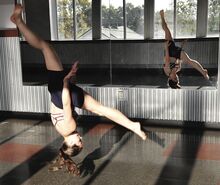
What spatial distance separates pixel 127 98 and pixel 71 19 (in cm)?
153

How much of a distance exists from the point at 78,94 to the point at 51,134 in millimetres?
1991

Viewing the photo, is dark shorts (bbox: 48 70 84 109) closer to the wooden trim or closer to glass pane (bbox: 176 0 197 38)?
glass pane (bbox: 176 0 197 38)

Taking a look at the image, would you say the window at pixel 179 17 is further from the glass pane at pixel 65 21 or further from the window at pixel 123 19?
the glass pane at pixel 65 21

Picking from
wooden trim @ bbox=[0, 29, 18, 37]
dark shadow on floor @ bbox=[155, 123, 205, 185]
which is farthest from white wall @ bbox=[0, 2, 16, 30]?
dark shadow on floor @ bbox=[155, 123, 205, 185]

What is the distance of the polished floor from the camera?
12.0 feet

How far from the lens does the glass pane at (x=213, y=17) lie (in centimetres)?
475

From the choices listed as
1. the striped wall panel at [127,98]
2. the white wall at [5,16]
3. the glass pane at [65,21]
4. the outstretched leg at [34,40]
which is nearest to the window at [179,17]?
the striped wall panel at [127,98]

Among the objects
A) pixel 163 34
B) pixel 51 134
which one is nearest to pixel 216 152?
pixel 163 34

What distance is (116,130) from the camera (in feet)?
17.5

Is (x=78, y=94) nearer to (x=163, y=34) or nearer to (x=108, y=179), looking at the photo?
(x=108, y=179)

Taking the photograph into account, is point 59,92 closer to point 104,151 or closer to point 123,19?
point 104,151

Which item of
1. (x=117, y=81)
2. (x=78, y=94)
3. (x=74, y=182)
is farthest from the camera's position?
(x=117, y=81)

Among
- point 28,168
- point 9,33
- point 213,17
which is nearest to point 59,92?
point 28,168

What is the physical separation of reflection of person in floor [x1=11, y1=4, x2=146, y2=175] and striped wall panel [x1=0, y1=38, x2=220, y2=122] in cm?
208
